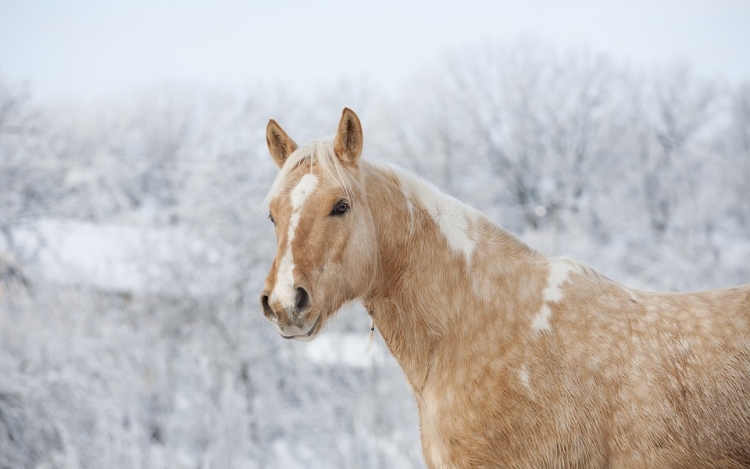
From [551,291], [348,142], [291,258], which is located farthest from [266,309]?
[551,291]

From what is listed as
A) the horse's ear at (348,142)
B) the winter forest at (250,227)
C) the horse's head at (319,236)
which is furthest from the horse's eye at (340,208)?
the winter forest at (250,227)

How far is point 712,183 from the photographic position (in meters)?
28.6

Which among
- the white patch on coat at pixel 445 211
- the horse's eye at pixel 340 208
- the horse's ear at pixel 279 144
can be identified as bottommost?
the white patch on coat at pixel 445 211

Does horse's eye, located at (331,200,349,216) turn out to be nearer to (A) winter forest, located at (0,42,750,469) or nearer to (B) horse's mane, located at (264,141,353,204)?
(B) horse's mane, located at (264,141,353,204)

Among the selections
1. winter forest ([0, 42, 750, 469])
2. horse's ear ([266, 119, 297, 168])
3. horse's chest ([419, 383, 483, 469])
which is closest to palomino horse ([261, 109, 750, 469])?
horse's chest ([419, 383, 483, 469])

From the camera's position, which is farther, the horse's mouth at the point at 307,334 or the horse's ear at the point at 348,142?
the horse's ear at the point at 348,142

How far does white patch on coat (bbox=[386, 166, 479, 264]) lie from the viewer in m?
3.48

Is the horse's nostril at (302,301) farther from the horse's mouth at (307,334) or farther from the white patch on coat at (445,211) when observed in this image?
the white patch on coat at (445,211)

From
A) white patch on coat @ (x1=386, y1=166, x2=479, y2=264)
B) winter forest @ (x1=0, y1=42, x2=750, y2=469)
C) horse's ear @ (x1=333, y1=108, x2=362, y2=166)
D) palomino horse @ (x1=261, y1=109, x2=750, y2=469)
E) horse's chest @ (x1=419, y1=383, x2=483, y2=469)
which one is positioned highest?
horse's ear @ (x1=333, y1=108, x2=362, y2=166)

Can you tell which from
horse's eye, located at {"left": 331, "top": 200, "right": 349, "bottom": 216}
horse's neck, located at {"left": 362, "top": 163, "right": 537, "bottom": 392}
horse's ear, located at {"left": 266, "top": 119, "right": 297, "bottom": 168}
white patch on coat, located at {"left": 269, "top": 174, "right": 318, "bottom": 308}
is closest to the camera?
white patch on coat, located at {"left": 269, "top": 174, "right": 318, "bottom": 308}

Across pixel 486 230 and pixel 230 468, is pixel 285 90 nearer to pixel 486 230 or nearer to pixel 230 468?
pixel 230 468

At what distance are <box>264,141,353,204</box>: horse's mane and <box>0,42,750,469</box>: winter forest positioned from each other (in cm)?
1734

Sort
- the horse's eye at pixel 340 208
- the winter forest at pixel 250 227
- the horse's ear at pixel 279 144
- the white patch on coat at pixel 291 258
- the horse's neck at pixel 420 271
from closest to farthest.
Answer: the white patch on coat at pixel 291 258 < the horse's eye at pixel 340 208 < the horse's neck at pixel 420 271 < the horse's ear at pixel 279 144 < the winter forest at pixel 250 227

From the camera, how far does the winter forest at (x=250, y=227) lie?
68.2 ft
